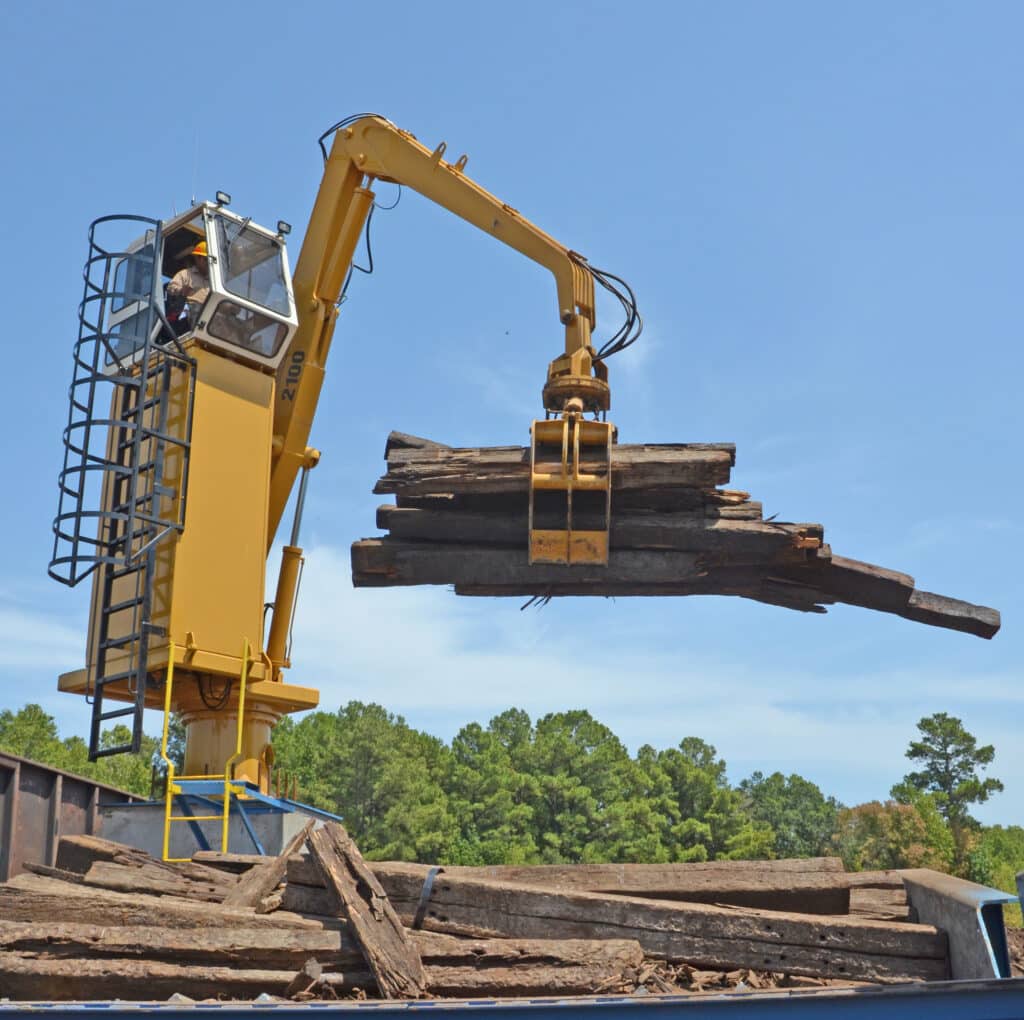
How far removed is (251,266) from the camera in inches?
417

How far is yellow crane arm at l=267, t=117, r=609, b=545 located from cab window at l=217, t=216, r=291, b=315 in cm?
79

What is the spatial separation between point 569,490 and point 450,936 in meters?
3.70

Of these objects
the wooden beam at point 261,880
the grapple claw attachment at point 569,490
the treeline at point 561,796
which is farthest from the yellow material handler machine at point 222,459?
the treeline at point 561,796

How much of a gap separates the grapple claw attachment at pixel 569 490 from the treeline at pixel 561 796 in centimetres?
3838

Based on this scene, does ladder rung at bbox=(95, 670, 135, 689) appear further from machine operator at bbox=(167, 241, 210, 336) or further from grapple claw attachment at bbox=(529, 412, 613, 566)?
grapple claw attachment at bbox=(529, 412, 613, 566)

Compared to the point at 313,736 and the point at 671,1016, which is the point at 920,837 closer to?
the point at 313,736

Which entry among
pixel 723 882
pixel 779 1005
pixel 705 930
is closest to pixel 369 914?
pixel 705 930

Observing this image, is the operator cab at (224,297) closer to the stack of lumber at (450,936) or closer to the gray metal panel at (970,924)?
the stack of lumber at (450,936)

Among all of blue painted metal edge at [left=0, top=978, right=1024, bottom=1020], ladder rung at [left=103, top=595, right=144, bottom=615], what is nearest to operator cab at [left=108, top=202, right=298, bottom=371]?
ladder rung at [left=103, top=595, right=144, bottom=615]

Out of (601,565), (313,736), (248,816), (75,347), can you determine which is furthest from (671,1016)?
(313,736)

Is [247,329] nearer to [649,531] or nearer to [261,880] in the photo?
[649,531]

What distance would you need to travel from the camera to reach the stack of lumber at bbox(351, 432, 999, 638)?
8.66 metres

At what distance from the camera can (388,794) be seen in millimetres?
48969

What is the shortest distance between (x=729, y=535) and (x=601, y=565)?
93 centimetres
